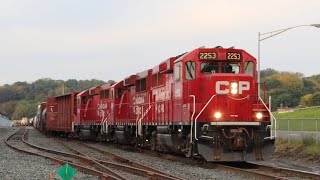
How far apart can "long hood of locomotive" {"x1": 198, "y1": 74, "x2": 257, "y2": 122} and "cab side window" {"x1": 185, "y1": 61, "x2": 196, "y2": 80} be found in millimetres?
610

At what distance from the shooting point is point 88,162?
16188 millimetres

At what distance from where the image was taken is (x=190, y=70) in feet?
51.0

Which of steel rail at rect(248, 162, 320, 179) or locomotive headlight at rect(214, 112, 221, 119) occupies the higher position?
locomotive headlight at rect(214, 112, 221, 119)

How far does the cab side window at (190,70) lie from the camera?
50.7 feet

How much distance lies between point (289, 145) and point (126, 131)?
8094 millimetres

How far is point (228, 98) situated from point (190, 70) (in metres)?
1.60

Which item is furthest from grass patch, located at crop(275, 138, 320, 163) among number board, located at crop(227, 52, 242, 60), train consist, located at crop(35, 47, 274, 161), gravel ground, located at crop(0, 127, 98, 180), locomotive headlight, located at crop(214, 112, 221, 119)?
gravel ground, located at crop(0, 127, 98, 180)

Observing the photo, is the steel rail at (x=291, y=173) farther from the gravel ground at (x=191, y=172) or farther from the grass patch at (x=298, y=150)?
the grass patch at (x=298, y=150)

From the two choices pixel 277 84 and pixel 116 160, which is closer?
pixel 116 160

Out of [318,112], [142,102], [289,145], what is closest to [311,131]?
[289,145]

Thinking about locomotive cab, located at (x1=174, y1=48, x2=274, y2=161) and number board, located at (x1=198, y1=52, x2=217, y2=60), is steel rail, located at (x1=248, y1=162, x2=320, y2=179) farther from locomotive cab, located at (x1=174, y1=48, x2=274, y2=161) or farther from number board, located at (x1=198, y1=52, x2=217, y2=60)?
number board, located at (x1=198, y1=52, x2=217, y2=60)

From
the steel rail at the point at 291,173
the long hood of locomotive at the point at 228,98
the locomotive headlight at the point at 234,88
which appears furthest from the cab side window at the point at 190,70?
the steel rail at the point at 291,173

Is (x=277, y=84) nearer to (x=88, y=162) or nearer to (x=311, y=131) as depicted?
(x=311, y=131)

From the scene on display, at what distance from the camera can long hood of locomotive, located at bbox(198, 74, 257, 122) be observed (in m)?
14.8
